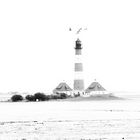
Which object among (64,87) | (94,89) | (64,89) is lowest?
(94,89)

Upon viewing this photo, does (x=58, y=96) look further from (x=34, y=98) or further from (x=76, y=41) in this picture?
(x=76, y=41)

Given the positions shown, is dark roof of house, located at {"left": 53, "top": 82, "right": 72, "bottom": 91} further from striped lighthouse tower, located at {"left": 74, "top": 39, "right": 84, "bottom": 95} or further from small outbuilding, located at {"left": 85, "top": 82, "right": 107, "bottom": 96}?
striped lighthouse tower, located at {"left": 74, "top": 39, "right": 84, "bottom": 95}

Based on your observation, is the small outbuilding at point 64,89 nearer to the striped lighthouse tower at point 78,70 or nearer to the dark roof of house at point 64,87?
the dark roof of house at point 64,87

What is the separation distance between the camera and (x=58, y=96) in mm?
102125

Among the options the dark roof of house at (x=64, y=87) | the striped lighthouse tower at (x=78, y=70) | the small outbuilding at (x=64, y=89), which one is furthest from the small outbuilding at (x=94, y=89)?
the dark roof of house at (x=64, y=87)

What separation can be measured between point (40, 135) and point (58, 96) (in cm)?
7635

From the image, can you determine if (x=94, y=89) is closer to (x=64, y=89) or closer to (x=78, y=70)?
(x=64, y=89)

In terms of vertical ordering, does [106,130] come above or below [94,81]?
below

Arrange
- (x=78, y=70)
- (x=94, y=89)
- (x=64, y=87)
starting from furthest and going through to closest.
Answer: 1. (x=64, y=87)
2. (x=94, y=89)
3. (x=78, y=70)

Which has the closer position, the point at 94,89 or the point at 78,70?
the point at 78,70

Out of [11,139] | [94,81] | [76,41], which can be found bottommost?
[11,139]

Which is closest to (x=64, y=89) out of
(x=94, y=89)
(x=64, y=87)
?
(x=64, y=87)

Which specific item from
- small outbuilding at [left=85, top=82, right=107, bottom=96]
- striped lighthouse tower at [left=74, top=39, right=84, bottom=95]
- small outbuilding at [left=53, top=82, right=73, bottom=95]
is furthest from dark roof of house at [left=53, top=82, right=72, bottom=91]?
striped lighthouse tower at [left=74, top=39, right=84, bottom=95]

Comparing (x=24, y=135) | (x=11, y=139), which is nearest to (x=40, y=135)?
(x=24, y=135)
